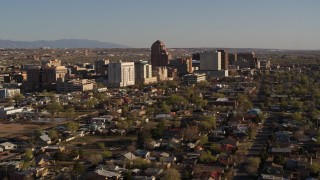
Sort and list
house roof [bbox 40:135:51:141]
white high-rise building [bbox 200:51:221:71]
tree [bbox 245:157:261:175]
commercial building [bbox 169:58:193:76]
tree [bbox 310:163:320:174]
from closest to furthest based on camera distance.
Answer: tree [bbox 310:163:320:174], tree [bbox 245:157:261:175], house roof [bbox 40:135:51:141], commercial building [bbox 169:58:193:76], white high-rise building [bbox 200:51:221:71]

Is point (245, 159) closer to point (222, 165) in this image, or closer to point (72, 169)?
point (222, 165)

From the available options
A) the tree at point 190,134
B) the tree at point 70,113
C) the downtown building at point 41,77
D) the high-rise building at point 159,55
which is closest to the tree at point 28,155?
the tree at point 190,134

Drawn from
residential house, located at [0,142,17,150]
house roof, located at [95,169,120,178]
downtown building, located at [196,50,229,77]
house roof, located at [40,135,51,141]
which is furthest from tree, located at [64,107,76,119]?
downtown building, located at [196,50,229,77]

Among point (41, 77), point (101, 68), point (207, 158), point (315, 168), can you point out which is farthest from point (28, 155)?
point (101, 68)

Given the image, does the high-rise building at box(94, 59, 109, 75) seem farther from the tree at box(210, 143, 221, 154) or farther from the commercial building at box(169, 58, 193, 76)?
the tree at box(210, 143, 221, 154)

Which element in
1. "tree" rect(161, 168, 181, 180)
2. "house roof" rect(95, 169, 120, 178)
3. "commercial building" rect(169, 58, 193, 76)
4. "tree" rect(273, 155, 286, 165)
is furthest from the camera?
"commercial building" rect(169, 58, 193, 76)

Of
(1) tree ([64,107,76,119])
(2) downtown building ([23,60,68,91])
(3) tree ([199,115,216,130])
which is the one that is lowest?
(1) tree ([64,107,76,119])

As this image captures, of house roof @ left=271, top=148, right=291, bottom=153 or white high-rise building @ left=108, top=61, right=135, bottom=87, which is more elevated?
white high-rise building @ left=108, top=61, right=135, bottom=87

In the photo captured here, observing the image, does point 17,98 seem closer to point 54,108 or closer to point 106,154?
point 54,108
